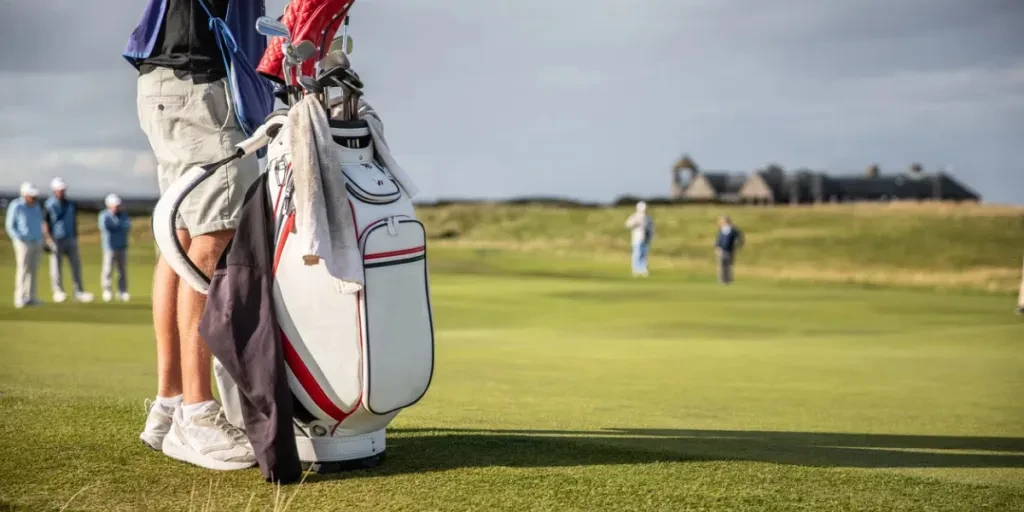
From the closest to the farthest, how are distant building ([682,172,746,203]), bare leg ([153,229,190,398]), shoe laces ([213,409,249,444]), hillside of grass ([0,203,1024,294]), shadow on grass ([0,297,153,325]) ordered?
shoe laces ([213,409,249,444]) → bare leg ([153,229,190,398]) → shadow on grass ([0,297,153,325]) → hillside of grass ([0,203,1024,294]) → distant building ([682,172,746,203])

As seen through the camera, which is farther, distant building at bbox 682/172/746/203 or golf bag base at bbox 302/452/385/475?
distant building at bbox 682/172/746/203

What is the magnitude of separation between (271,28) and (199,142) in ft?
2.25

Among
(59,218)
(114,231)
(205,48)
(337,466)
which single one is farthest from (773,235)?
(337,466)

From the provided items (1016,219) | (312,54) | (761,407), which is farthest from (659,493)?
(1016,219)

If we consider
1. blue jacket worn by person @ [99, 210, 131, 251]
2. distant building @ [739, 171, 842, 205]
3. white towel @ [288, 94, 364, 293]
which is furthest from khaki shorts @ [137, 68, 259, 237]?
distant building @ [739, 171, 842, 205]

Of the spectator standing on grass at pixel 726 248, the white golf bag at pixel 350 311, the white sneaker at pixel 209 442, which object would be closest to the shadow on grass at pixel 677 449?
the white golf bag at pixel 350 311

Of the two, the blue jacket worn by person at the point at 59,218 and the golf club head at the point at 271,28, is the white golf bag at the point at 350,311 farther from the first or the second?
the blue jacket worn by person at the point at 59,218

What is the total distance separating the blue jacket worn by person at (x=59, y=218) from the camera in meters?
21.0

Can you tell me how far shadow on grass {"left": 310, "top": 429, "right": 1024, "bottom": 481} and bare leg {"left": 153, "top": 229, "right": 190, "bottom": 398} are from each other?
3.33ft

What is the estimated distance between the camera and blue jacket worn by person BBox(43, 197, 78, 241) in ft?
68.9

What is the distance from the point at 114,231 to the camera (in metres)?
22.1

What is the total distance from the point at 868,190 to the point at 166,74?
116 metres

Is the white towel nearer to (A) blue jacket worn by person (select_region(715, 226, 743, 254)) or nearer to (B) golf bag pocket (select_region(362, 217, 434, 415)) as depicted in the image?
(B) golf bag pocket (select_region(362, 217, 434, 415))

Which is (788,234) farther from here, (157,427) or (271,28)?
A: (271,28)
